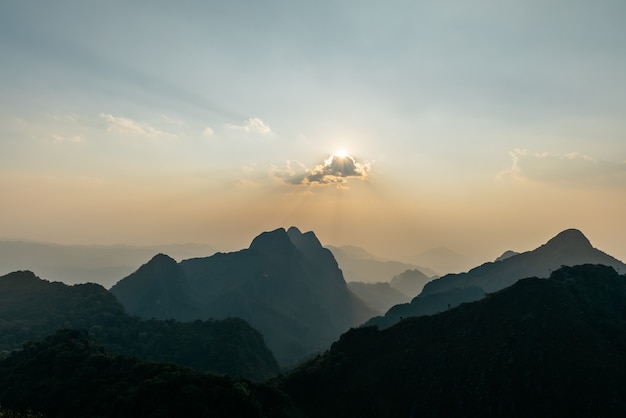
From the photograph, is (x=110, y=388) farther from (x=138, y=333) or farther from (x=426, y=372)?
(x=138, y=333)

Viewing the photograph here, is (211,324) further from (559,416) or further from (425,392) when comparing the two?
(559,416)

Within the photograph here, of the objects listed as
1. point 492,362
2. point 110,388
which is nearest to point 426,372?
point 492,362

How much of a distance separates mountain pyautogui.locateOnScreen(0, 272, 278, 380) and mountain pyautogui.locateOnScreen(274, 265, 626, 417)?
69.7 m

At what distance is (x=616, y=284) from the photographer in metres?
116

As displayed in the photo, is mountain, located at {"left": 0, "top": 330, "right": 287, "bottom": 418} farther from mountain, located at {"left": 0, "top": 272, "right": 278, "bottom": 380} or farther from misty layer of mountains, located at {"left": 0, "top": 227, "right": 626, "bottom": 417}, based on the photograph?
mountain, located at {"left": 0, "top": 272, "right": 278, "bottom": 380}

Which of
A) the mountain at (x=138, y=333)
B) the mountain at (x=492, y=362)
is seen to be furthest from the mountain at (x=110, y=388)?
the mountain at (x=138, y=333)

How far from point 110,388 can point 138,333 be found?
105m

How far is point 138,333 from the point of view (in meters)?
174

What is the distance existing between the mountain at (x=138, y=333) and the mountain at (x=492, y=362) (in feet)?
229

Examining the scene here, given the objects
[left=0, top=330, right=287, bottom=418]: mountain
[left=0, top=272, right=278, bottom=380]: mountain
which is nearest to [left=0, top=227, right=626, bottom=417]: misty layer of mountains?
[left=0, top=330, right=287, bottom=418]: mountain

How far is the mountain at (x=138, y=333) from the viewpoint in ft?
522

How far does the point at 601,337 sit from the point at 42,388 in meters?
125

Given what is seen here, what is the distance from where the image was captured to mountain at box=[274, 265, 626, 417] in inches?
3027

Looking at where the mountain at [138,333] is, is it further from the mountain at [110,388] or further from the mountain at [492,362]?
the mountain at [492,362]
